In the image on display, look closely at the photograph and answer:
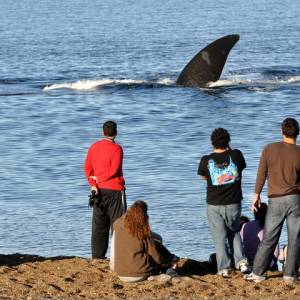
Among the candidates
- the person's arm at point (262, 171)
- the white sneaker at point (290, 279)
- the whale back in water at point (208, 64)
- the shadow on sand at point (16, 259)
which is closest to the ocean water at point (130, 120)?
the whale back in water at point (208, 64)

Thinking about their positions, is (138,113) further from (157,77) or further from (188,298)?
(188,298)

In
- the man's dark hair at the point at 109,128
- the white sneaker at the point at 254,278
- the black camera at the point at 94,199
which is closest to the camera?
the white sneaker at the point at 254,278

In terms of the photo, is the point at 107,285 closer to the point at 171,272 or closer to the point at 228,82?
the point at 171,272

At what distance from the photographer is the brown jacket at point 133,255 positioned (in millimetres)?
13039

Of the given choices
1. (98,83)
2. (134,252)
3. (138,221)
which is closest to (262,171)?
(138,221)

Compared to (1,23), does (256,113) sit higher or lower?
lower

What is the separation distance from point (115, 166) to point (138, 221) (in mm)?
1597

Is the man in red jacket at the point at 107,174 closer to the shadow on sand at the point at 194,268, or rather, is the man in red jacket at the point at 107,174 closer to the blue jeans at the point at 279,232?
the shadow on sand at the point at 194,268

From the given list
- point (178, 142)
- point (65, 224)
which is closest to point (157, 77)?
point (178, 142)

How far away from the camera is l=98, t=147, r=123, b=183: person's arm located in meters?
14.3

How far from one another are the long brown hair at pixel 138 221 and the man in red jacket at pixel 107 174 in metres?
1.48

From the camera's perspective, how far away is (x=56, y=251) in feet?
56.0

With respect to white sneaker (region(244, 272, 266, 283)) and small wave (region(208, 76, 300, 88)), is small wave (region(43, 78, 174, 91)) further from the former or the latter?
white sneaker (region(244, 272, 266, 283))

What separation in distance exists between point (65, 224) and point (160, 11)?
83.7 m
